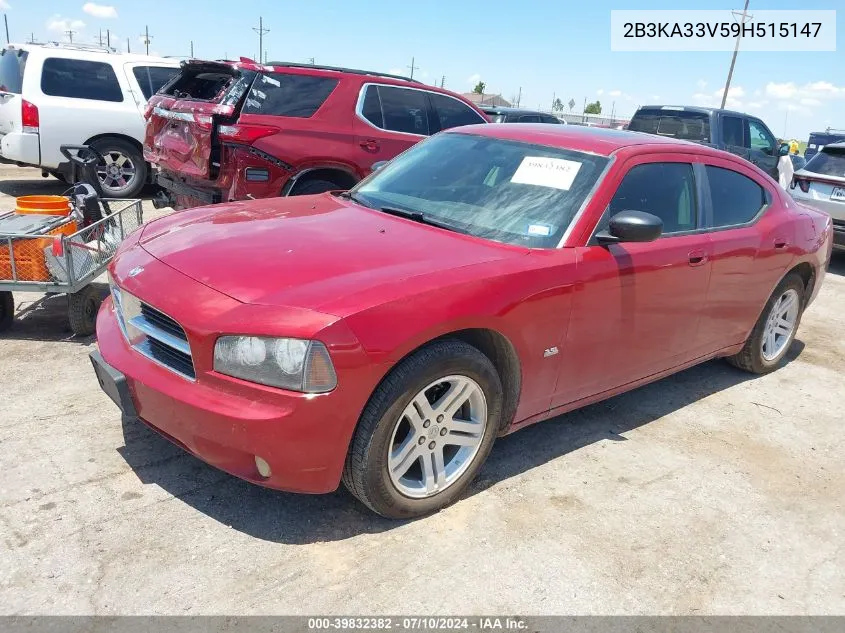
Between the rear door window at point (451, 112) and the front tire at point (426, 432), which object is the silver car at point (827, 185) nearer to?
the rear door window at point (451, 112)

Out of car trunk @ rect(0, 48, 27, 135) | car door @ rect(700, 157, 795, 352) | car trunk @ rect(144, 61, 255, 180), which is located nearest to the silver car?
car door @ rect(700, 157, 795, 352)

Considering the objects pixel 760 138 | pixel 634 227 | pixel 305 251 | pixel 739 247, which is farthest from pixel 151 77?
pixel 760 138

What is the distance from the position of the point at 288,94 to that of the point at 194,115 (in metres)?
0.91

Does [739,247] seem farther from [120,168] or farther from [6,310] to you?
[120,168]

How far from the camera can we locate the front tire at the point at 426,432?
8.84 ft

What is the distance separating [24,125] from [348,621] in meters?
9.12

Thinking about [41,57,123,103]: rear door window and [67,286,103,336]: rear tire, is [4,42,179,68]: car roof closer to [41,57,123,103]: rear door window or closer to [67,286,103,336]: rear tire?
[41,57,123,103]: rear door window

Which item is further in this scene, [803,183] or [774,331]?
[803,183]

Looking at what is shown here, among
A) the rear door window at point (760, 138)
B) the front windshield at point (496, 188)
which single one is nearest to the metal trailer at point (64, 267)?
the front windshield at point (496, 188)

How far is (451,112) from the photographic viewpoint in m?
7.93

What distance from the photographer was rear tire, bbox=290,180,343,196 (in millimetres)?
6484

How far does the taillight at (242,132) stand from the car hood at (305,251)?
7.87ft

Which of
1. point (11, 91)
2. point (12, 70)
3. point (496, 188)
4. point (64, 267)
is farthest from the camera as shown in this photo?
point (12, 70)

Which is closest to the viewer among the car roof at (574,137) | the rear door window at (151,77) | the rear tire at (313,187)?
the car roof at (574,137)
